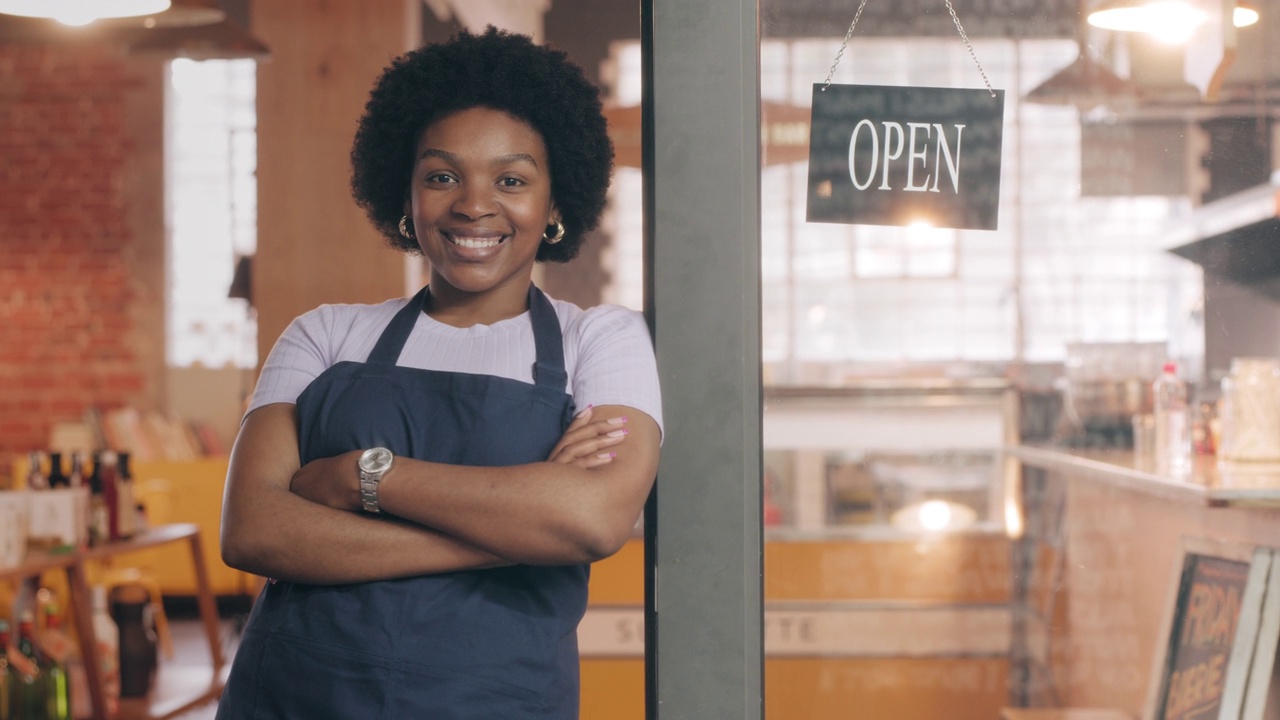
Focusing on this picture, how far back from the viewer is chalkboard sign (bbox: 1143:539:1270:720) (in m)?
1.48

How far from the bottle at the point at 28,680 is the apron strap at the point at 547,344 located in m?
2.73

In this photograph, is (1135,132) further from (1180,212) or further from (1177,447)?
(1177,447)

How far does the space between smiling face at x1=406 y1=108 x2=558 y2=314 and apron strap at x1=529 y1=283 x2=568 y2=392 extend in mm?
47

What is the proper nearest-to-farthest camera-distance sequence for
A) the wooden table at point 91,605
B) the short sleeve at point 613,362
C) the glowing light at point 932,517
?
the short sleeve at point 613,362, the glowing light at point 932,517, the wooden table at point 91,605

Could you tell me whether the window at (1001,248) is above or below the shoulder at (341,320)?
above

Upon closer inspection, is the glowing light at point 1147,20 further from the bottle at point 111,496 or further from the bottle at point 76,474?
the bottle at point 76,474

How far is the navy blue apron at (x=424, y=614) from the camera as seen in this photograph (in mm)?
1171

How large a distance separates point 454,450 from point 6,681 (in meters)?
2.81

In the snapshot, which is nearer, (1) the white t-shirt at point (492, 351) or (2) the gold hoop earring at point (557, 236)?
(1) the white t-shirt at point (492, 351)

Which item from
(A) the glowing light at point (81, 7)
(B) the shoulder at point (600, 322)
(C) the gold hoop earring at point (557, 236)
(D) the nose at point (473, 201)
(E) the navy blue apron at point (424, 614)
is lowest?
(E) the navy blue apron at point (424, 614)

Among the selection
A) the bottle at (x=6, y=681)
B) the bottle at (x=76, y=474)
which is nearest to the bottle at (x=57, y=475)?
the bottle at (x=76, y=474)

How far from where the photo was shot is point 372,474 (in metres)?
1.16

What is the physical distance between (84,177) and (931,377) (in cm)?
662

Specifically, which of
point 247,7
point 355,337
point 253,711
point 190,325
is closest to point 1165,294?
point 355,337
